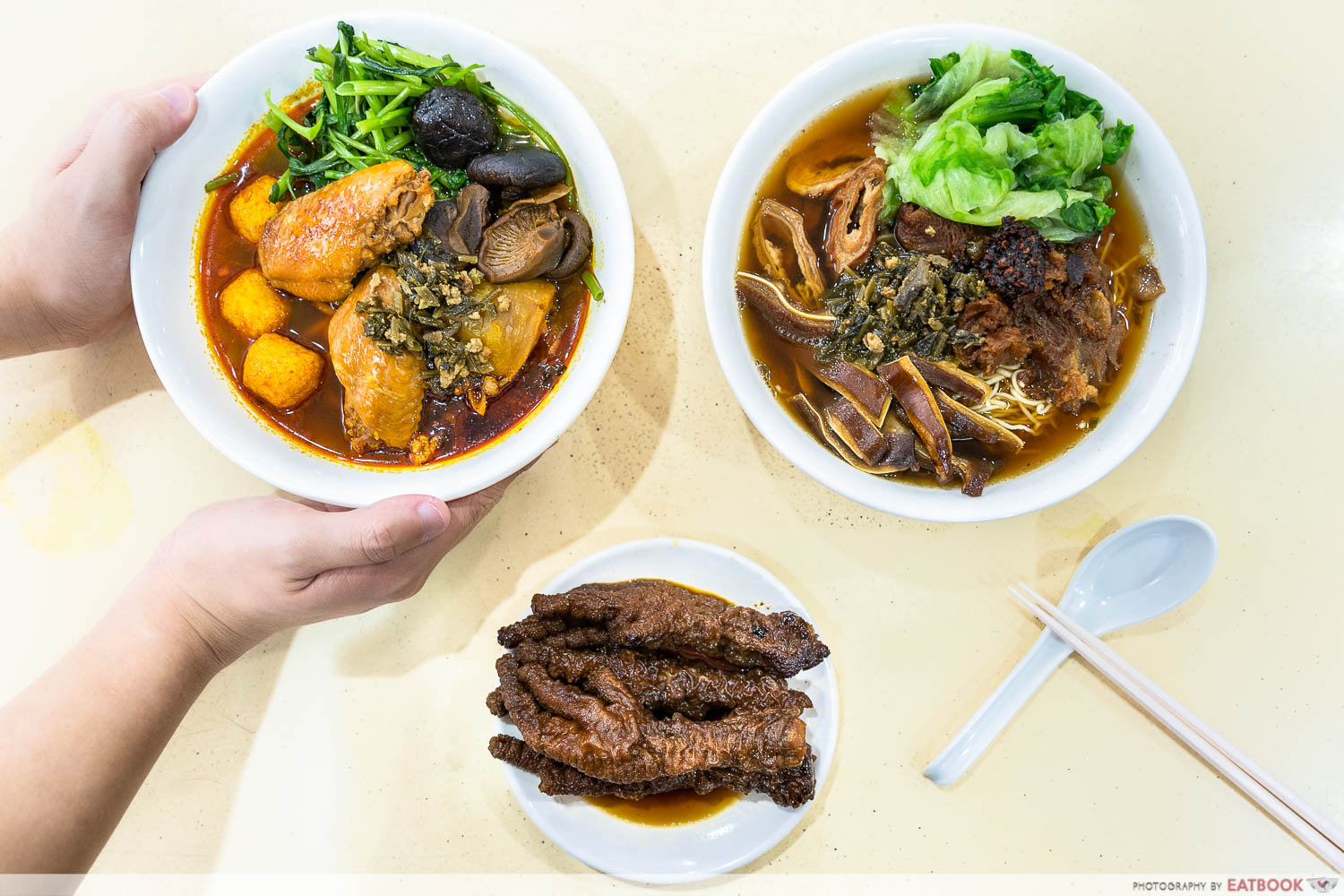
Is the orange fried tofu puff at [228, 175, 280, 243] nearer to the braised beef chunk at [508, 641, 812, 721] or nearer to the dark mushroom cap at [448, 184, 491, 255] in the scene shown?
the dark mushroom cap at [448, 184, 491, 255]

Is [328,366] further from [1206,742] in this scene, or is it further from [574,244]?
[1206,742]

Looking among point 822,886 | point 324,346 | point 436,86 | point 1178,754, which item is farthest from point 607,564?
point 1178,754

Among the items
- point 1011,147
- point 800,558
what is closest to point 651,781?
point 800,558

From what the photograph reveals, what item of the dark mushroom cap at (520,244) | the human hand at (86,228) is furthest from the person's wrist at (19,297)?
the dark mushroom cap at (520,244)

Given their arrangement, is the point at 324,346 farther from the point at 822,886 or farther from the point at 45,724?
the point at 822,886

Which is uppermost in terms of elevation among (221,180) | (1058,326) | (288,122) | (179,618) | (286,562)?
(288,122)

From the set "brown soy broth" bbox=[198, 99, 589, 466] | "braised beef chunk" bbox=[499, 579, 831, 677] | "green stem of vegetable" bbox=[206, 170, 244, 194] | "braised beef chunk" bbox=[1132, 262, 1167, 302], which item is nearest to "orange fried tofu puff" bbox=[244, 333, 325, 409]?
"brown soy broth" bbox=[198, 99, 589, 466]
